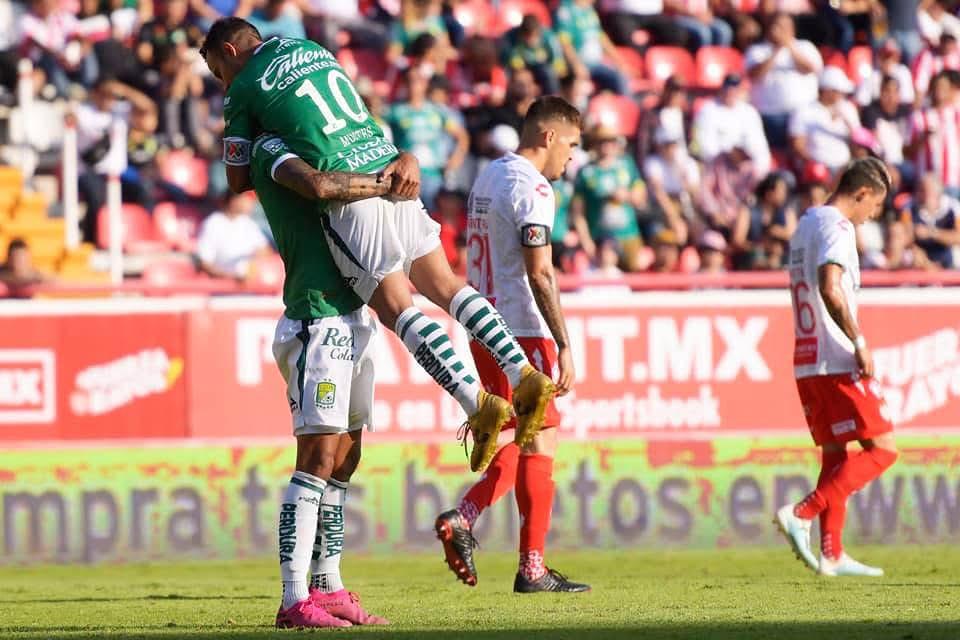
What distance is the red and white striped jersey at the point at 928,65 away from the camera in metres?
19.2

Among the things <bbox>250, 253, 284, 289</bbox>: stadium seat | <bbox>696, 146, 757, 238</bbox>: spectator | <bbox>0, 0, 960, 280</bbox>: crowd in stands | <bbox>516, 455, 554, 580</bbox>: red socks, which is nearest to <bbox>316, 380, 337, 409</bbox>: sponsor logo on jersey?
<bbox>516, 455, 554, 580</bbox>: red socks

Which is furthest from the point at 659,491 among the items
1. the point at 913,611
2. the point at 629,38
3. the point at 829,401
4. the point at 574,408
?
the point at 629,38

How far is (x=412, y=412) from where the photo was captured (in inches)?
513

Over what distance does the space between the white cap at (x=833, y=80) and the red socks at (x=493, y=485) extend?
1035 cm

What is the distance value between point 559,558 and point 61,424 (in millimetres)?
3726

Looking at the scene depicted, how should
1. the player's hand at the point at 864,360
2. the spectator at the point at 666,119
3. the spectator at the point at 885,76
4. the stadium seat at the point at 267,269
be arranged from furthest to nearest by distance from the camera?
the spectator at the point at 885,76
the spectator at the point at 666,119
the stadium seat at the point at 267,269
the player's hand at the point at 864,360

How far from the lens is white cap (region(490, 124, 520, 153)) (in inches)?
659

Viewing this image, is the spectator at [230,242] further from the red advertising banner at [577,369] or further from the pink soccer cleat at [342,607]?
the pink soccer cleat at [342,607]

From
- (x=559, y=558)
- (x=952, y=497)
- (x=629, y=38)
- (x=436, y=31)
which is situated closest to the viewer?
(x=559, y=558)

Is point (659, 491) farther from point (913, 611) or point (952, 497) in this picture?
point (913, 611)

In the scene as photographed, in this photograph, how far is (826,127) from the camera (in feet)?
60.0

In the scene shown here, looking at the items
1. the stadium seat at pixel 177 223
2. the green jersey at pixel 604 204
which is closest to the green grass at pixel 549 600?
the green jersey at pixel 604 204

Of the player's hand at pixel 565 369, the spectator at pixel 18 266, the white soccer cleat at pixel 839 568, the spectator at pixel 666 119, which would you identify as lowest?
the white soccer cleat at pixel 839 568

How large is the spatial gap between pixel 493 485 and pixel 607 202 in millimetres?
7498
